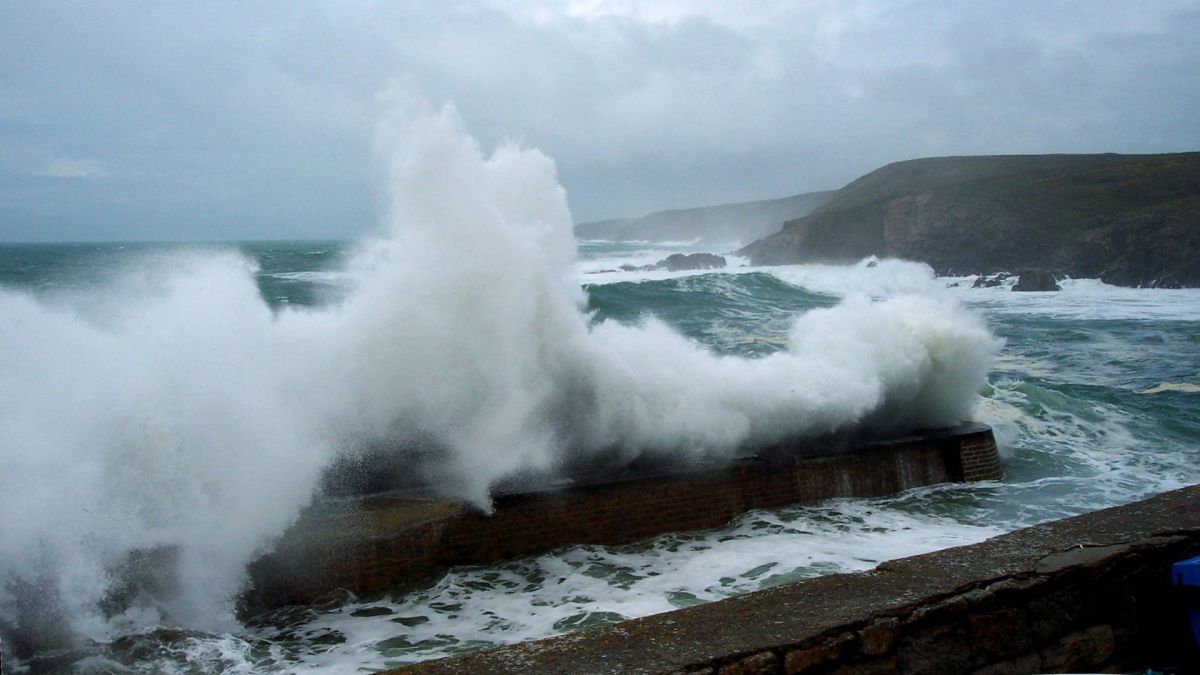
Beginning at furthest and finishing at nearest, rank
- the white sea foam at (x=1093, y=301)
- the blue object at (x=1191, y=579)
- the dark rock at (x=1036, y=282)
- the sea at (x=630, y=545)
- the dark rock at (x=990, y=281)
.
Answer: the dark rock at (x=990, y=281) → the dark rock at (x=1036, y=282) → the white sea foam at (x=1093, y=301) → the sea at (x=630, y=545) → the blue object at (x=1191, y=579)

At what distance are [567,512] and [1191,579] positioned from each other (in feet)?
13.7

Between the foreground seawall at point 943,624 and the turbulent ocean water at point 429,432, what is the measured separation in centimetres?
198

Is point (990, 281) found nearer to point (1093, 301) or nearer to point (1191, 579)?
point (1093, 301)

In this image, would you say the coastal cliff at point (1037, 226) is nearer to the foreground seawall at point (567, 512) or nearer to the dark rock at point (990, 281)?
the dark rock at point (990, 281)

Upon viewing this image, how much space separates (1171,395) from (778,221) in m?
84.1

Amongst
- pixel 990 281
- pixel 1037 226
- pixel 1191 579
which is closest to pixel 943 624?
pixel 1191 579

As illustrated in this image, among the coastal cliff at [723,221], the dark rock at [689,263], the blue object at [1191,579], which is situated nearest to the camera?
the blue object at [1191,579]

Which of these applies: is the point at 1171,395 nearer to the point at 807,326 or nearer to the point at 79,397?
the point at 807,326

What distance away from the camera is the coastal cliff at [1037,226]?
122 ft

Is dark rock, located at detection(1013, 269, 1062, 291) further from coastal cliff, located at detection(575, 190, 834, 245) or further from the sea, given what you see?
coastal cliff, located at detection(575, 190, 834, 245)

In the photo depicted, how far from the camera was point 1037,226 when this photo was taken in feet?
152

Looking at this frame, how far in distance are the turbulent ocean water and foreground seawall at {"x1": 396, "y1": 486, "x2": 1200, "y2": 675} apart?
1.98m

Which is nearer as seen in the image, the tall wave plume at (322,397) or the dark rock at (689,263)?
the tall wave plume at (322,397)

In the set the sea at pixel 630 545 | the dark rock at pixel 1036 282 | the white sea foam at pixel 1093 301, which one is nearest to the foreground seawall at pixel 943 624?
the sea at pixel 630 545
